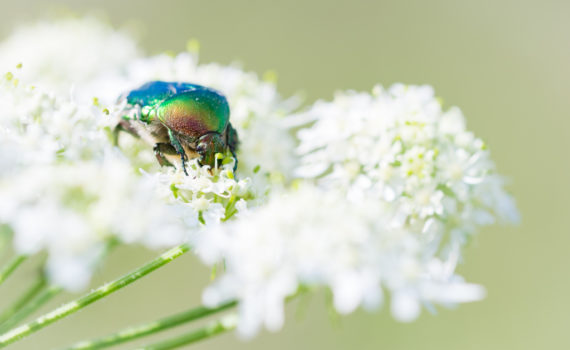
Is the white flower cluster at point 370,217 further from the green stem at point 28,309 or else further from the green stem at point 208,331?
the green stem at point 28,309

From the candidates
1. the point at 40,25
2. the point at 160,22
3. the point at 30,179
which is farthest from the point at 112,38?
the point at 160,22

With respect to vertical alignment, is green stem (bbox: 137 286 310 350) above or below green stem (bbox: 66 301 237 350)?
below

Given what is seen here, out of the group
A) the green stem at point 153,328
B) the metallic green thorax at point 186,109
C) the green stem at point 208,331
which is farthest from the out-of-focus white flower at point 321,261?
the metallic green thorax at point 186,109

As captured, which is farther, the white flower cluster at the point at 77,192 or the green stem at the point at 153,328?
the green stem at the point at 153,328

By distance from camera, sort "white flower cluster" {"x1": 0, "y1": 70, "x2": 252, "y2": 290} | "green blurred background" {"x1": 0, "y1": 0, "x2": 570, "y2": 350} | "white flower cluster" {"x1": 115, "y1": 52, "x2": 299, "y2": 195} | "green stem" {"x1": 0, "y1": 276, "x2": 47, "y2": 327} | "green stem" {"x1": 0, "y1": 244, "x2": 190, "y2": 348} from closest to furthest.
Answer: "white flower cluster" {"x1": 0, "y1": 70, "x2": 252, "y2": 290}
"green stem" {"x1": 0, "y1": 244, "x2": 190, "y2": 348}
"green stem" {"x1": 0, "y1": 276, "x2": 47, "y2": 327}
"white flower cluster" {"x1": 115, "y1": 52, "x2": 299, "y2": 195}
"green blurred background" {"x1": 0, "y1": 0, "x2": 570, "y2": 350}

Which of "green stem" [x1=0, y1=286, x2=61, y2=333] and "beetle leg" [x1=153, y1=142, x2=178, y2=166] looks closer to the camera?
"green stem" [x1=0, y1=286, x2=61, y2=333]

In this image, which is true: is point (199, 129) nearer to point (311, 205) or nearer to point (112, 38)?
point (311, 205)

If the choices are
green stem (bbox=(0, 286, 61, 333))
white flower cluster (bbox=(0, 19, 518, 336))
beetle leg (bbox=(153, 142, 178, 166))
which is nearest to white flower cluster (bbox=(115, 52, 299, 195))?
white flower cluster (bbox=(0, 19, 518, 336))

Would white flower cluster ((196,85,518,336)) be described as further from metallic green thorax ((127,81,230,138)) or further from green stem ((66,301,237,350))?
metallic green thorax ((127,81,230,138))
